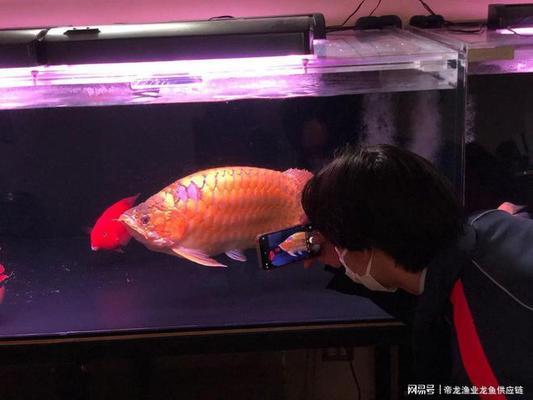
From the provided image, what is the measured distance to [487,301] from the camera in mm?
929

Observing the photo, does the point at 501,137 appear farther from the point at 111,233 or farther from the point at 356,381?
the point at 356,381

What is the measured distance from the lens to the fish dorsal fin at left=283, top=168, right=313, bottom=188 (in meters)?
1.35

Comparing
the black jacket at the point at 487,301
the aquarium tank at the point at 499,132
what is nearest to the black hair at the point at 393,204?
the black jacket at the point at 487,301

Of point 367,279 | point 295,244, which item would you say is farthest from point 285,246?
point 367,279

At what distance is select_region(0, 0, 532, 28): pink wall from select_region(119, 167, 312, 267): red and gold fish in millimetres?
764

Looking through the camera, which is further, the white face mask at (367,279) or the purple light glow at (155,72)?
the purple light glow at (155,72)

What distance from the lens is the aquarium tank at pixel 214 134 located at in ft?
4.01

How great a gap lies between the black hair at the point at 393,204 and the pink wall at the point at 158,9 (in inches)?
40.9

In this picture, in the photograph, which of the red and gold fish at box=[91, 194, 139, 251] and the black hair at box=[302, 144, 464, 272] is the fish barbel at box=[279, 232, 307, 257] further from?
the red and gold fish at box=[91, 194, 139, 251]

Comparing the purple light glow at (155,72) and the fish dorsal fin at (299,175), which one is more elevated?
the purple light glow at (155,72)

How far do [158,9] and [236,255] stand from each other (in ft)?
2.97

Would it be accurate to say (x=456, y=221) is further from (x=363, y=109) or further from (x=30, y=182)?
(x=30, y=182)

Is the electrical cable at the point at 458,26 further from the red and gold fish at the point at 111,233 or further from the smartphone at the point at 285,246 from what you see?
the red and gold fish at the point at 111,233

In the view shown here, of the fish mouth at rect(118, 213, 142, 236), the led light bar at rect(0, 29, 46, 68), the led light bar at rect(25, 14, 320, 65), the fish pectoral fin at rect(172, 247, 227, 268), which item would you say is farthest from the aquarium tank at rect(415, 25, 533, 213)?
the led light bar at rect(0, 29, 46, 68)
